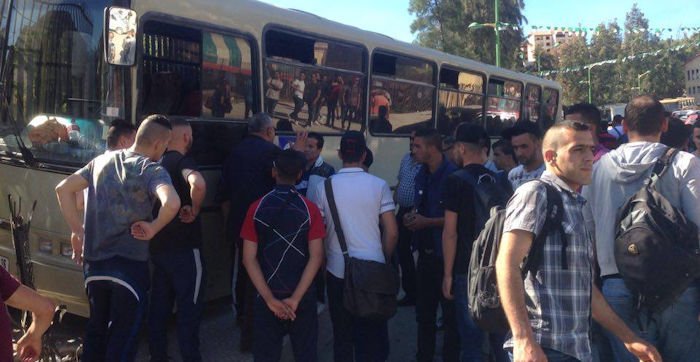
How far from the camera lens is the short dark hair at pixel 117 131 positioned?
4.53m

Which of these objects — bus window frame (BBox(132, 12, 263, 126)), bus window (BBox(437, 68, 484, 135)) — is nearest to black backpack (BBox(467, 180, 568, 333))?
bus window frame (BBox(132, 12, 263, 126))

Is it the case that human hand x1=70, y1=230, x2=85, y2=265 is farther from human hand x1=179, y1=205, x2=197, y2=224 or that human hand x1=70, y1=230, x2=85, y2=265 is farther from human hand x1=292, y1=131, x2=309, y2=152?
human hand x1=292, y1=131, x2=309, y2=152

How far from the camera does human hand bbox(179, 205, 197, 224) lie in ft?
14.4

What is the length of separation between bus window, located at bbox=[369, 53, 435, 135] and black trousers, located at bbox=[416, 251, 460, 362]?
383 centimetres

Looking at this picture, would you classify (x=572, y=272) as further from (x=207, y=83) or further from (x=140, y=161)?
(x=207, y=83)

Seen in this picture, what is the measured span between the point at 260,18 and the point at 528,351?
4787mm

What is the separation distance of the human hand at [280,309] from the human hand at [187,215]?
3.18ft

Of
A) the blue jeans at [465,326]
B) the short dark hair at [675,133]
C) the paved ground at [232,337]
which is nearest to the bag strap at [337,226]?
the blue jeans at [465,326]

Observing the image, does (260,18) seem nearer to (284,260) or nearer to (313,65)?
(313,65)

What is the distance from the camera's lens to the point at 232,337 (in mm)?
5844

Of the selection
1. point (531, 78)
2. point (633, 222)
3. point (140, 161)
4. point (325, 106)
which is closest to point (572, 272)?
point (633, 222)

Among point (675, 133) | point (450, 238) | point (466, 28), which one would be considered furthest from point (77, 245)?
point (466, 28)

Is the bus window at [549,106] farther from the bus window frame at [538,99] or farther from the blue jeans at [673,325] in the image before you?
the blue jeans at [673,325]

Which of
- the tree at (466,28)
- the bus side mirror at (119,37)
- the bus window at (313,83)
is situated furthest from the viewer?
the tree at (466,28)
